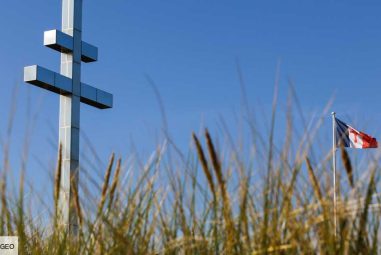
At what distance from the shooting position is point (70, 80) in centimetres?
1241

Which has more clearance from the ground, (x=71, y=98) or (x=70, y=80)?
(x=70, y=80)

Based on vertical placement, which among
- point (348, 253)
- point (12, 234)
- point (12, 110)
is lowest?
point (348, 253)

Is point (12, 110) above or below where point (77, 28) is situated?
below

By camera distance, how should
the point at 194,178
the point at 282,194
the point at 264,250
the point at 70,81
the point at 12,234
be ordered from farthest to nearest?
the point at 70,81 < the point at 12,234 < the point at 194,178 < the point at 282,194 < the point at 264,250

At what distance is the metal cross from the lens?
11.8 metres

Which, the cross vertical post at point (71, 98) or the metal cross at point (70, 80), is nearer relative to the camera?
the metal cross at point (70, 80)

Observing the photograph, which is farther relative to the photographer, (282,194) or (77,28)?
(77,28)

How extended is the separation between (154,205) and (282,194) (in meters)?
0.76

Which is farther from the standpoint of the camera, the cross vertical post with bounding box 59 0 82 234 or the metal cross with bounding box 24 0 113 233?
the cross vertical post with bounding box 59 0 82 234

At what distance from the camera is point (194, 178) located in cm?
319

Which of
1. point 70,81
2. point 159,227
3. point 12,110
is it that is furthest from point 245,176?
point 70,81

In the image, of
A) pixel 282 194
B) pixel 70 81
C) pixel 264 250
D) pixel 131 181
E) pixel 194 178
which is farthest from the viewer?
pixel 70 81

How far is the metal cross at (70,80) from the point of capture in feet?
38.8

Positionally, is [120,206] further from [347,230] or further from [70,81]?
[70,81]
